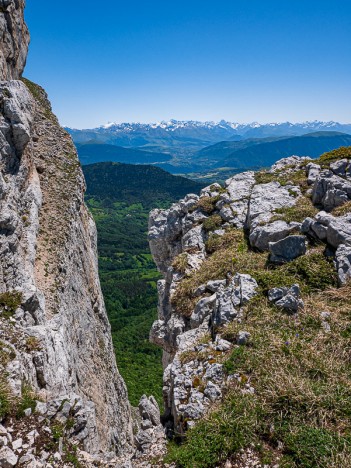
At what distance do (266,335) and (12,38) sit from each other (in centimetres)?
2934

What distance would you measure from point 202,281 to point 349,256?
7.05 meters

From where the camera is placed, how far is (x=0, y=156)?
52.9 ft

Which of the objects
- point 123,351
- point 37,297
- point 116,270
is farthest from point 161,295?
point 116,270

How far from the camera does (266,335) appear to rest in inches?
422

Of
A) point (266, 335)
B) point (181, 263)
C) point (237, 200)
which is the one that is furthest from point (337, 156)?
point (266, 335)

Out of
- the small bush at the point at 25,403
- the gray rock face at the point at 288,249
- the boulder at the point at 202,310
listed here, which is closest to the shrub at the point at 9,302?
the small bush at the point at 25,403

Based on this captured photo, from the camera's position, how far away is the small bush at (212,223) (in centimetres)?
2144

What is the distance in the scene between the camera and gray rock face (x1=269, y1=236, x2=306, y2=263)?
47.7 ft

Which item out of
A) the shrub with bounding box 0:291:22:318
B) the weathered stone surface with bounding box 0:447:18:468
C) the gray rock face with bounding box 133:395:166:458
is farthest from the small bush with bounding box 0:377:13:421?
the gray rock face with bounding box 133:395:166:458

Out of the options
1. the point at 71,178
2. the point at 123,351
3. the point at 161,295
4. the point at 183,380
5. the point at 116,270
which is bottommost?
the point at 116,270

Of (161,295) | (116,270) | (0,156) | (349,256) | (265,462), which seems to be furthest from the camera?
(116,270)

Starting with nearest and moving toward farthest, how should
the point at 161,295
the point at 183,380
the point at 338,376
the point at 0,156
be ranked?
the point at 338,376, the point at 183,380, the point at 0,156, the point at 161,295

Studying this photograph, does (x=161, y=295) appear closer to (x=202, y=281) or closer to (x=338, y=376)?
(x=202, y=281)

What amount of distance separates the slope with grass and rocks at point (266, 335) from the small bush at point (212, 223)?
101mm
